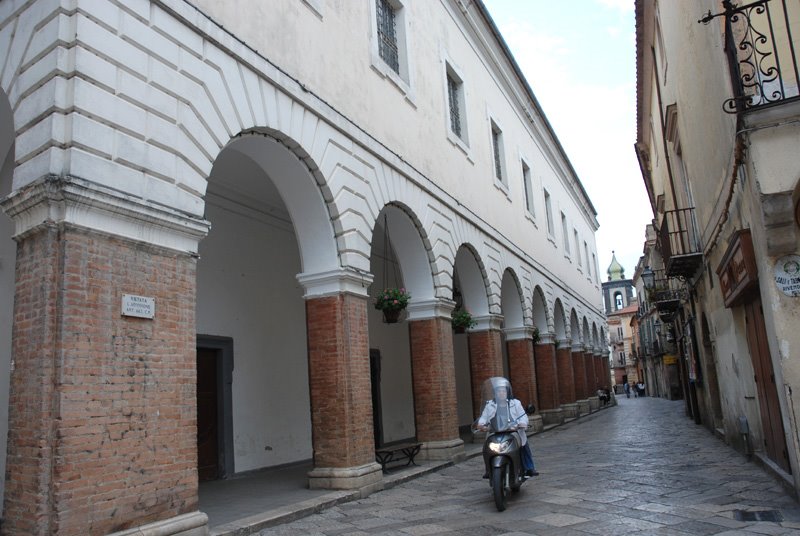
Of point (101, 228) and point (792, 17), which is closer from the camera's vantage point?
point (101, 228)

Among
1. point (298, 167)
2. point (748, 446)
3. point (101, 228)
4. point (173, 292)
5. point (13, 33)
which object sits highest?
point (13, 33)

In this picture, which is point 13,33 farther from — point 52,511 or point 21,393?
point 52,511

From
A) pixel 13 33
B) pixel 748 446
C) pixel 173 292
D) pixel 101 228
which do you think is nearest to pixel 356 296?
pixel 173 292

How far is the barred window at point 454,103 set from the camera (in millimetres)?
14805

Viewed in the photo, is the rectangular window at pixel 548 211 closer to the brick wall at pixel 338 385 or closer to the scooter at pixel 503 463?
the brick wall at pixel 338 385

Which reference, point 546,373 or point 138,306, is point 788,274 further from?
point 546,373

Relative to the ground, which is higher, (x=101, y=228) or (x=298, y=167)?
(x=298, y=167)

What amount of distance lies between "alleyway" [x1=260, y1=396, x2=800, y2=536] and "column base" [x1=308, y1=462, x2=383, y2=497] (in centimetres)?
23

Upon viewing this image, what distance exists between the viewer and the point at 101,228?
5.30 metres

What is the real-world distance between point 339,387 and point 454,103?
345 inches

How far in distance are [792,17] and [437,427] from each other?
25.7ft

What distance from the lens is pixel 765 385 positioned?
791cm

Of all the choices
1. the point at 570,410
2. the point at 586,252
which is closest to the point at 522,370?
the point at 570,410

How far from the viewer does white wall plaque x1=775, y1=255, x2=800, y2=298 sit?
611 cm
